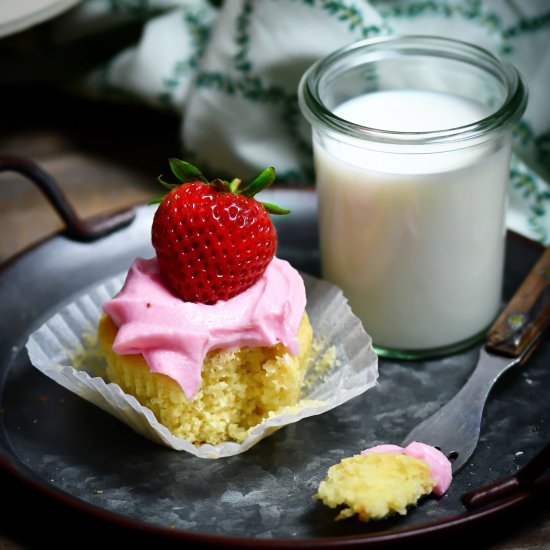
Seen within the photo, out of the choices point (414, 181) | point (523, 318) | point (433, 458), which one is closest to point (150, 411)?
point (433, 458)

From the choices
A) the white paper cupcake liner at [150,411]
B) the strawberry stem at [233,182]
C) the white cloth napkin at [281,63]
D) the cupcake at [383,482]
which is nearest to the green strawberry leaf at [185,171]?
the strawberry stem at [233,182]

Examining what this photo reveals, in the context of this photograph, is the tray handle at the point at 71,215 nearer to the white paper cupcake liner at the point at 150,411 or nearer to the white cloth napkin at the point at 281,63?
the white paper cupcake liner at the point at 150,411

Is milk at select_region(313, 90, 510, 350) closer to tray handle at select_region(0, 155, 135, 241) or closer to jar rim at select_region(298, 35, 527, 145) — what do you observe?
jar rim at select_region(298, 35, 527, 145)

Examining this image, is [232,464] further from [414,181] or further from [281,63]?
Answer: [281,63]

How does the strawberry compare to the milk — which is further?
the milk

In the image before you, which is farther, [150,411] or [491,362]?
[491,362]

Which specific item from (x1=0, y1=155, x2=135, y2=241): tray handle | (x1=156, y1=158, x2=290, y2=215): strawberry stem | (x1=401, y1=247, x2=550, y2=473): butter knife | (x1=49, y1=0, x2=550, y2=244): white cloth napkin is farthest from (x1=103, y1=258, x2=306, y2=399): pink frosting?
(x1=49, y1=0, x2=550, y2=244): white cloth napkin
